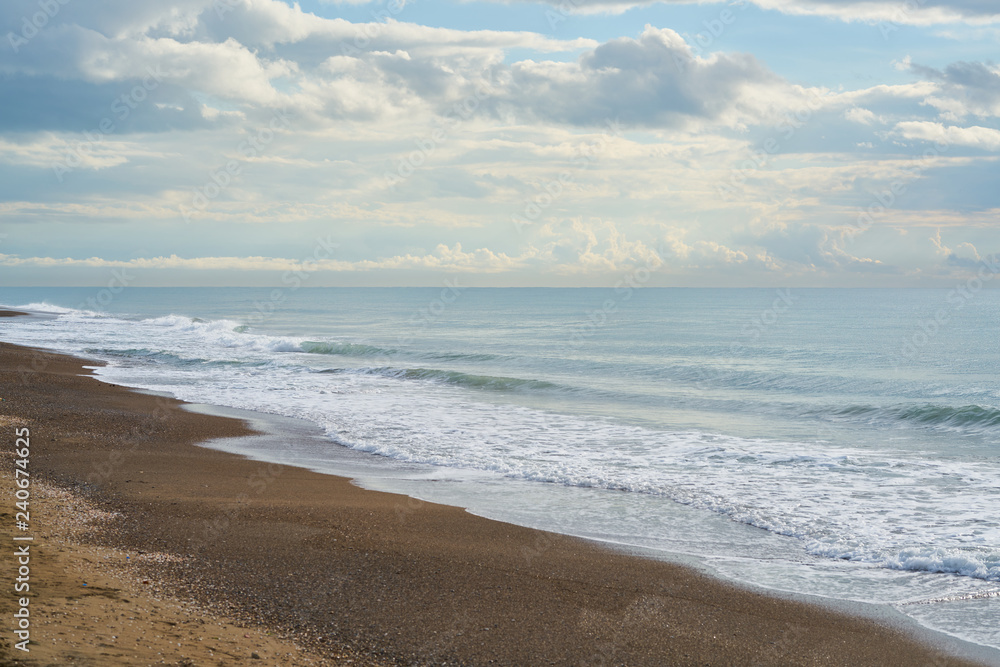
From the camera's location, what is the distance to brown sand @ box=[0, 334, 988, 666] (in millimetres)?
5625

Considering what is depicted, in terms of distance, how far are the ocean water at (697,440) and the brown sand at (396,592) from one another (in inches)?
40.0

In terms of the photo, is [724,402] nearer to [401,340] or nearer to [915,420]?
[915,420]

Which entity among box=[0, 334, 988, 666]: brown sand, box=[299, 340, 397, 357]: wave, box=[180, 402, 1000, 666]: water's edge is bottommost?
box=[180, 402, 1000, 666]: water's edge

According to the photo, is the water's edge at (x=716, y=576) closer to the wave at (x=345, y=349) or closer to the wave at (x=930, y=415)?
the wave at (x=930, y=415)

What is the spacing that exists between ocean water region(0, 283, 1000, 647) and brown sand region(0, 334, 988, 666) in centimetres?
102

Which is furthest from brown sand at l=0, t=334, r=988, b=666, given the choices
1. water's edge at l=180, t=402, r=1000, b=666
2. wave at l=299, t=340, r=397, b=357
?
wave at l=299, t=340, r=397, b=357

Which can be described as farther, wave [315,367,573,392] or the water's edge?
wave [315,367,573,392]

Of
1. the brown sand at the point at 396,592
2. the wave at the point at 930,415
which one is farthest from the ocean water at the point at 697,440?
the brown sand at the point at 396,592

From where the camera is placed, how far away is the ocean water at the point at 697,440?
8531 millimetres

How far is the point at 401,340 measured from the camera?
46.8m

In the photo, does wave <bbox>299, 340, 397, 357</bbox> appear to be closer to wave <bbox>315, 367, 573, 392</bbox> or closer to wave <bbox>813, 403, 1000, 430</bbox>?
wave <bbox>315, 367, 573, 392</bbox>

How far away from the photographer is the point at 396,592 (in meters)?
6.75

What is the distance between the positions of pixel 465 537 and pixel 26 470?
24.8ft

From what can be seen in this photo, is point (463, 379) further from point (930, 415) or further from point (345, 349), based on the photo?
point (930, 415)
